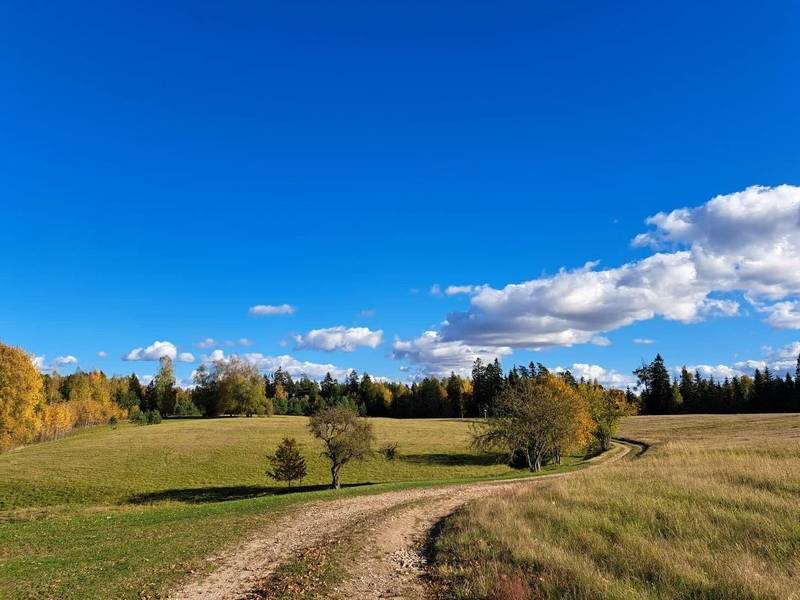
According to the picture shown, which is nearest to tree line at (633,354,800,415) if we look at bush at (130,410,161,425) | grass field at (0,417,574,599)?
grass field at (0,417,574,599)

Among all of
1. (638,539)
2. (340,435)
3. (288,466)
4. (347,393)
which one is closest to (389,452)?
(288,466)

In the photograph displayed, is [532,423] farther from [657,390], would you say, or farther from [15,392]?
[657,390]

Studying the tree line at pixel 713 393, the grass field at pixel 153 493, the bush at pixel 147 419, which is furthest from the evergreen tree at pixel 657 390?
the bush at pixel 147 419

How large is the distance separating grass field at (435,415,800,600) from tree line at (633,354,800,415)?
12866cm

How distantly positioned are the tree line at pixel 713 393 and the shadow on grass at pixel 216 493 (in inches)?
4734

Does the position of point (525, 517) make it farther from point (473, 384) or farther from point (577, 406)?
point (473, 384)

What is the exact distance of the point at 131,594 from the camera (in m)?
12.2

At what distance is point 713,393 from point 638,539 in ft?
483

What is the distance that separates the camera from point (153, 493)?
5244 centimetres

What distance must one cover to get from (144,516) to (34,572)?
42.0 ft

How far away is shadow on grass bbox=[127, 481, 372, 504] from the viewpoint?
49.3 meters

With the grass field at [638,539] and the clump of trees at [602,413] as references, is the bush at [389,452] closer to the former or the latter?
the clump of trees at [602,413]

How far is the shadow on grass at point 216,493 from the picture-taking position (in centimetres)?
4934

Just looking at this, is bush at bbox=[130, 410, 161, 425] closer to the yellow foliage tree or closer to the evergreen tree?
the yellow foliage tree
